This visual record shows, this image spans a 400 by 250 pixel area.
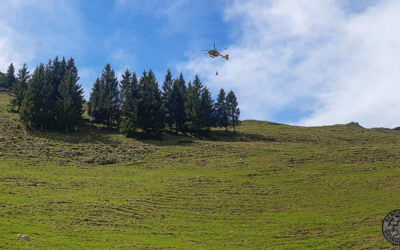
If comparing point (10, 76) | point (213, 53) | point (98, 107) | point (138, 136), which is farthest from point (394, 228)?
point (10, 76)

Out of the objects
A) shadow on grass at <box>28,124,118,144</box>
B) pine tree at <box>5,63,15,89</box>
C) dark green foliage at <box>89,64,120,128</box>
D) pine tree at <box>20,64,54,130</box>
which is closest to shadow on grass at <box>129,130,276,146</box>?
shadow on grass at <box>28,124,118,144</box>

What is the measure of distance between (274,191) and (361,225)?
598 inches

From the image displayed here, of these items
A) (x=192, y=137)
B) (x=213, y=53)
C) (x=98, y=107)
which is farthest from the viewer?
(x=192, y=137)

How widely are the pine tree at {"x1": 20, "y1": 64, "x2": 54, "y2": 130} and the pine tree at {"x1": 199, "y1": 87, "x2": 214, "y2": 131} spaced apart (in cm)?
3963

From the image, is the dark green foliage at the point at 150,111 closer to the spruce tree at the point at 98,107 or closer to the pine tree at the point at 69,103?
the spruce tree at the point at 98,107

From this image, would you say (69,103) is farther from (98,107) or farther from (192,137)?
(192,137)

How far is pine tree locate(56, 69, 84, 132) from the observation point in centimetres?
7725

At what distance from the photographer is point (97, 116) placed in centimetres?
A: 8850

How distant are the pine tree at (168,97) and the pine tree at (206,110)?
905cm

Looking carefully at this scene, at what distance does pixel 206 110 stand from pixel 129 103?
23.0m

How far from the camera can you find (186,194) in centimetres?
3953

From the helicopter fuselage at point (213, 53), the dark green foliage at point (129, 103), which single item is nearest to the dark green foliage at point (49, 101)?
the dark green foliage at point (129, 103)

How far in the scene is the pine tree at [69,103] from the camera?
77250 mm

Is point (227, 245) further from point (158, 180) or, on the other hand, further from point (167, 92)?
point (167, 92)
